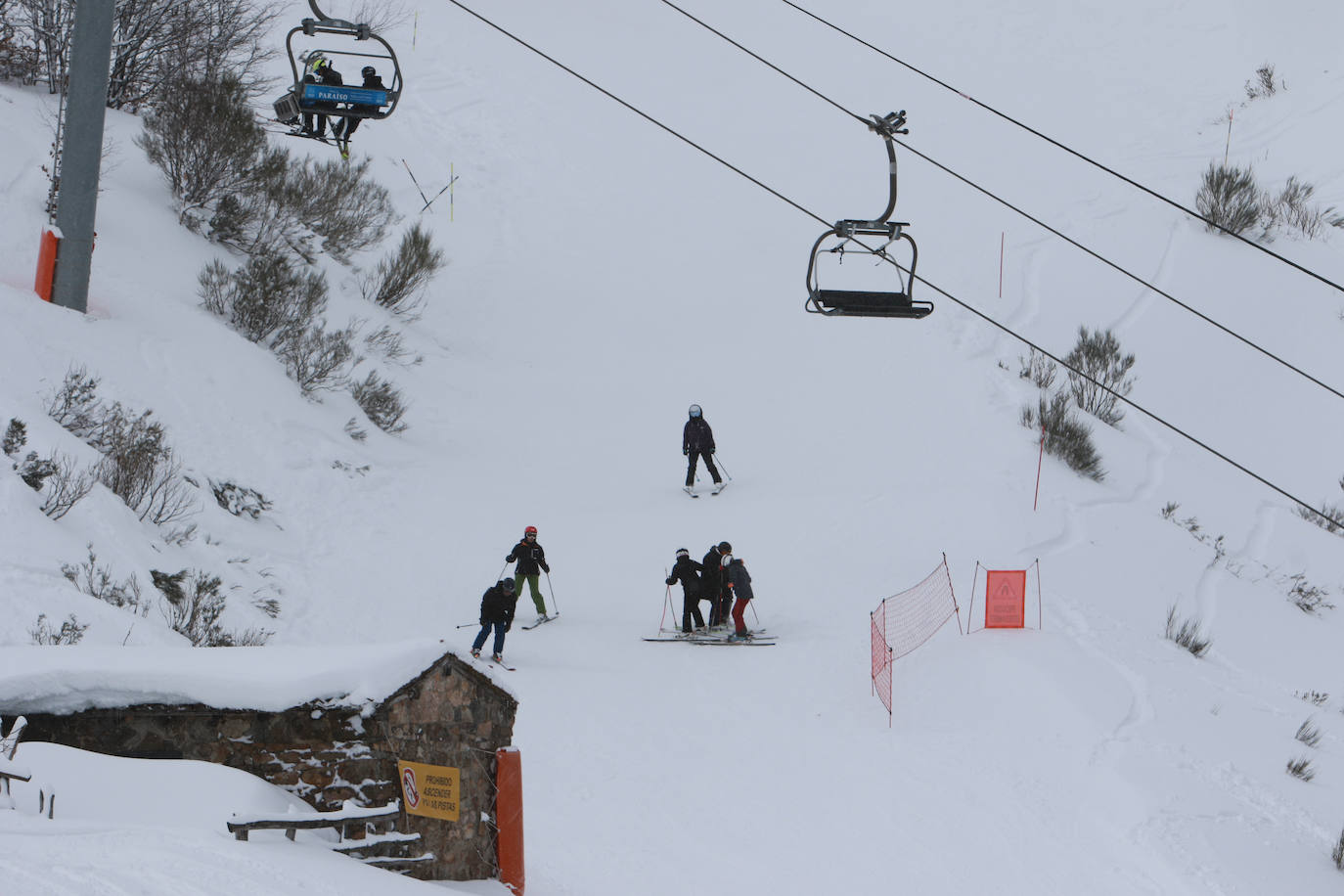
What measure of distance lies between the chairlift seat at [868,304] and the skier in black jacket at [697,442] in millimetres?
8745

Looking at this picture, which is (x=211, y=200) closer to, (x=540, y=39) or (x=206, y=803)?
(x=540, y=39)

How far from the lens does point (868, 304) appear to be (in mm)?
11023

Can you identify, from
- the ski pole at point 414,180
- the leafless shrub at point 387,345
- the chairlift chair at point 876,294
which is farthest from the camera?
the ski pole at point 414,180

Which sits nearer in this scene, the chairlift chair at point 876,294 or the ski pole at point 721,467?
the chairlift chair at point 876,294

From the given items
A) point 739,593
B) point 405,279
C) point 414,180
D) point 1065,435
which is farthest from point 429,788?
point 414,180

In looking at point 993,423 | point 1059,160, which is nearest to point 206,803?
point 993,423

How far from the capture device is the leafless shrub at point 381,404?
71.6 feet

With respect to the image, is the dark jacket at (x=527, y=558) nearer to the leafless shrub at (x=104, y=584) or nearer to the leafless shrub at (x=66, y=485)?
the leafless shrub at (x=104, y=584)

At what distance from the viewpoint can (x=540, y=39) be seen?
121ft

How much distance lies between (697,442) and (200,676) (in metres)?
13.4

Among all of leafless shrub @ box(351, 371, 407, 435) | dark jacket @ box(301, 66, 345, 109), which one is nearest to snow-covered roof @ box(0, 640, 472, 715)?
dark jacket @ box(301, 66, 345, 109)

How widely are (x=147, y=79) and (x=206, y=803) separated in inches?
841

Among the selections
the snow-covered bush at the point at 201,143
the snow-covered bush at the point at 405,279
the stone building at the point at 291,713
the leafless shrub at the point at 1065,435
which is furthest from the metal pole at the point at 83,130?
the leafless shrub at the point at 1065,435

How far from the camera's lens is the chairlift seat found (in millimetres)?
10820
